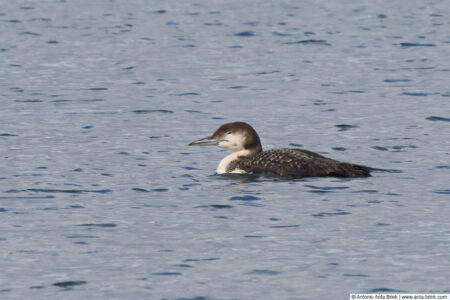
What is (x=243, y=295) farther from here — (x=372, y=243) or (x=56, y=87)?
(x=56, y=87)

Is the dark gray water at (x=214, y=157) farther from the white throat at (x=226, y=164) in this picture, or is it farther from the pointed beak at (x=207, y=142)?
the pointed beak at (x=207, y=142)

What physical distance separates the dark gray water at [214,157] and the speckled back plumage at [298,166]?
18cm

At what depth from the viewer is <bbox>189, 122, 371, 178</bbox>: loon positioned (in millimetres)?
13578

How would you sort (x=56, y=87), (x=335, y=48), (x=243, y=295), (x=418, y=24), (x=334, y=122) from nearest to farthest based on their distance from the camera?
(x=243, y=295) < (x=334, y=122) < (x=56, y=87) < (x=335, y=48) < (x=418, y=24)

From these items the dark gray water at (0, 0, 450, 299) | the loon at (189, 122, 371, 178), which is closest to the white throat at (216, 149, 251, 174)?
the loon at (189, 122, 371, 178)

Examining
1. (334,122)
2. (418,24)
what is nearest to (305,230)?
(334,122)

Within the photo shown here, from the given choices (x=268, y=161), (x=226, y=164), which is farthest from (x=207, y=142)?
(x=268, y=161)

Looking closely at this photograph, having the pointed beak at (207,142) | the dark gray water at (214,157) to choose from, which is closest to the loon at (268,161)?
the pointed beak at (207,142)

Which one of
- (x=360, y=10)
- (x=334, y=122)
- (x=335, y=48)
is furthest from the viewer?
(x=360, y=10)

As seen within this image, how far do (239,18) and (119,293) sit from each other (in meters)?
23.7

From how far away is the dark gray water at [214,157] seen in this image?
32.2 feet

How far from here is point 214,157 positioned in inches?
617

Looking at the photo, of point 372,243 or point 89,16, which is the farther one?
point 89,16

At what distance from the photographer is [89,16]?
108 feet
